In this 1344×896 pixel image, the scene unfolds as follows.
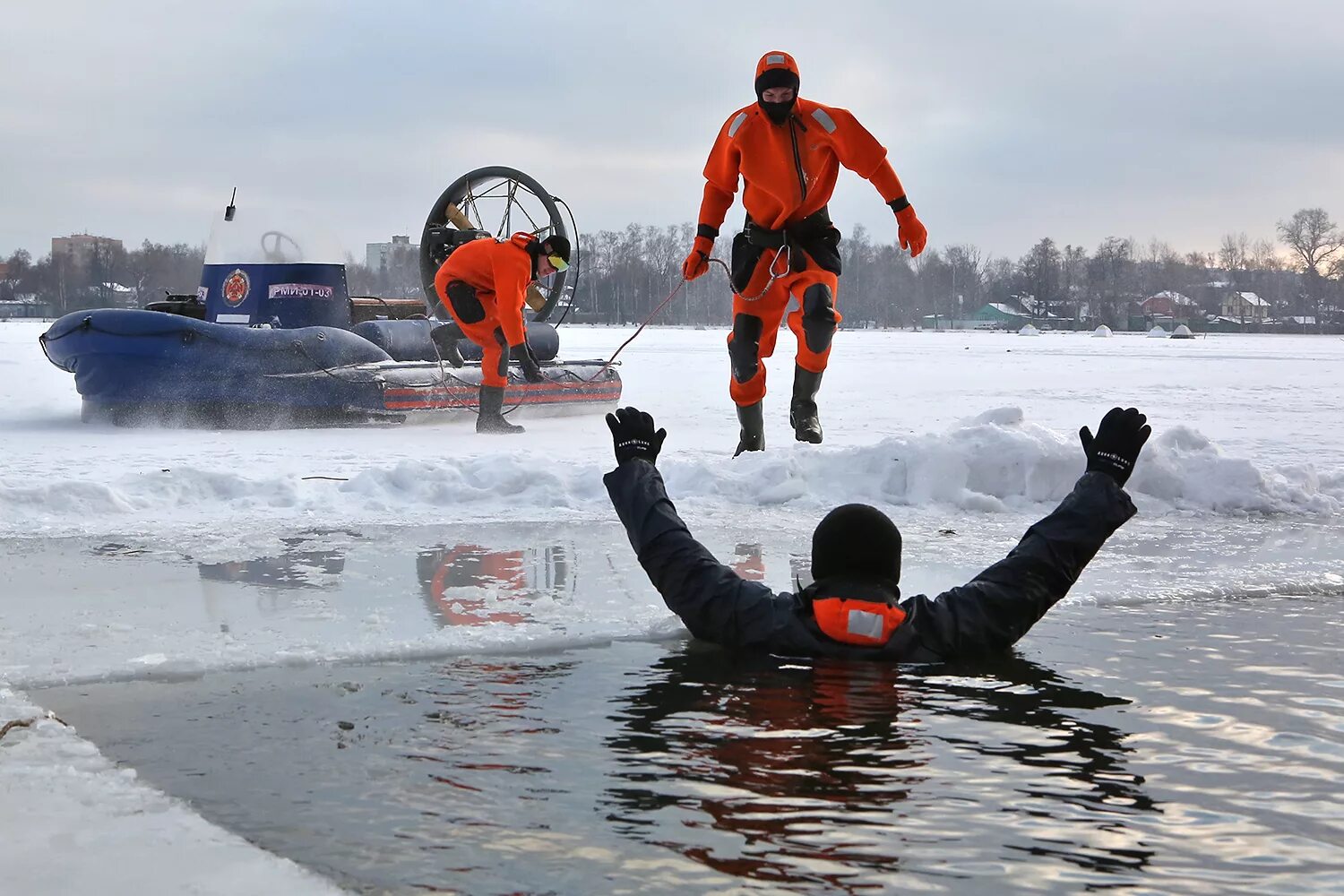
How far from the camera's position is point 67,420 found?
10.1m

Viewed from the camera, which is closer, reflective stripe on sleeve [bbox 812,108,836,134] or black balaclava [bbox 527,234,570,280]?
reflective stripe on sleeve [bbox 812,108,836,134]

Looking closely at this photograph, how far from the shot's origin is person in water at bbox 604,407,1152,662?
9.84 ft

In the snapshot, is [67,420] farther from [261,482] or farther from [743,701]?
[743,701]

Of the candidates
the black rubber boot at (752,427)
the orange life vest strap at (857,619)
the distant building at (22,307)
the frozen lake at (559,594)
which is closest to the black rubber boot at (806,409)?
the black rubber boot at (752,427)

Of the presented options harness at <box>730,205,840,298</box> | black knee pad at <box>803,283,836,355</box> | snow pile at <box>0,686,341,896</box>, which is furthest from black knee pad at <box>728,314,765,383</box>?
snow pile at <box>0,686,341,896</box>

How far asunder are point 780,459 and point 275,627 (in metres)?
3.11

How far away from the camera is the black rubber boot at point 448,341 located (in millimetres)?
10992

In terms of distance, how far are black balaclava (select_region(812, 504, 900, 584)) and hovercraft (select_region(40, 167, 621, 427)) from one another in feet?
24.5

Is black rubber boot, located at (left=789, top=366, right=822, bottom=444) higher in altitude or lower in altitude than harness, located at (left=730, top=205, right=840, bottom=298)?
lower

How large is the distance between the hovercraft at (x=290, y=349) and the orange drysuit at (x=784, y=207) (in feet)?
12.5

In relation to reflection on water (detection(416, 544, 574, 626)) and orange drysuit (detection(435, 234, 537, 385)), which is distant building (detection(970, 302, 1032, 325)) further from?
reflection on water (detection(416, 544, 574, 626))

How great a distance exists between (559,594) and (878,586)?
1248mm

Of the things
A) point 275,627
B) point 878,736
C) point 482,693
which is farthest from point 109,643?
point 878,736

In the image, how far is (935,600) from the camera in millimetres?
3166
